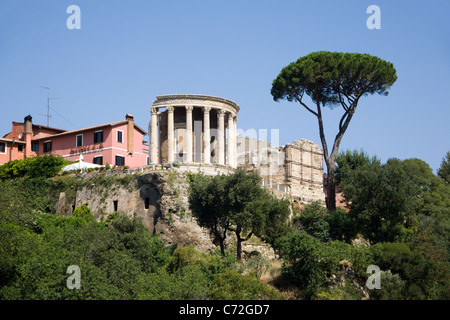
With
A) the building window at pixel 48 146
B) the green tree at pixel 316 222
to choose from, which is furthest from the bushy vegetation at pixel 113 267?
the building window at pixel 48 146

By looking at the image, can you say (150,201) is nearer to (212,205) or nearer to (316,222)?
(212,205)

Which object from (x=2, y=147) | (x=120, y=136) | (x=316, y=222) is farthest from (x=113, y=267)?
(x=2, y=147)

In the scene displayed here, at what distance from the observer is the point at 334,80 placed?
163 ft

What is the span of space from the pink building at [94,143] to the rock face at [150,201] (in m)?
8.07

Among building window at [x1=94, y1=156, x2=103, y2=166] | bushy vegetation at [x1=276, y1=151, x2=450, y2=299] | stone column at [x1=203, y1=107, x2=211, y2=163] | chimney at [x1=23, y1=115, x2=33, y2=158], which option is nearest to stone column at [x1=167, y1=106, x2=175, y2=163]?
stone column at [x1=203, y1=107, x2=211, y2=163]

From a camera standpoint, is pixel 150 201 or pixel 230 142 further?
pixel 230 142

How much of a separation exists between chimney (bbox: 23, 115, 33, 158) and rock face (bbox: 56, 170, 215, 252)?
1502 cm

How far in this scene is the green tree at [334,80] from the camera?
4875cm

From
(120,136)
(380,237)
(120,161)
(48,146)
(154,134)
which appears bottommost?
(380,237)

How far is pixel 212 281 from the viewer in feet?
113

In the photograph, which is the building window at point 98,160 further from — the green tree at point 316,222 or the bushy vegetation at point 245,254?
the green tree at point 316,222

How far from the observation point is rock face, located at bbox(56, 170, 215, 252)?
43.1m

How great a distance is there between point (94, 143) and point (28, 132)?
362 inches
